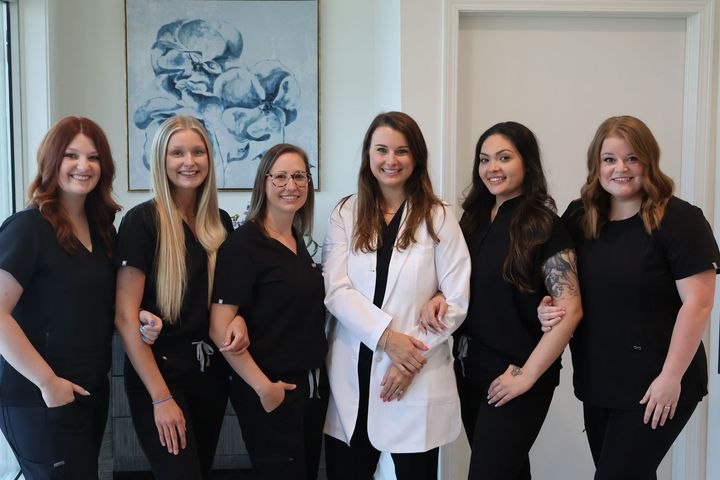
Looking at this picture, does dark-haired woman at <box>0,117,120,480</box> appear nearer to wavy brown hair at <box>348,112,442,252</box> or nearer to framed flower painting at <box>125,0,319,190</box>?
wavy brown hair at <box>348,112,442,252</box>

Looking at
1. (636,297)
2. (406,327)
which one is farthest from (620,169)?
(406,327)

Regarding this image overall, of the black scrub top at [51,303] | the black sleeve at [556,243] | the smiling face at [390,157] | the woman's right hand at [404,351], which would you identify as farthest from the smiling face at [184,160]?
the black sleeve at [556,243]

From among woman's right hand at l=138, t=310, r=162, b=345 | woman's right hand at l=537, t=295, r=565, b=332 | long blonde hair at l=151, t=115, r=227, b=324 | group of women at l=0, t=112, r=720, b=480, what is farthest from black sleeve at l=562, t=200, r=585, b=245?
woman's right hand at l=138, t=310, r=162, b=345

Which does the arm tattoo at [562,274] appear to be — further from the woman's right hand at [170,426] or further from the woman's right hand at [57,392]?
the woman's right hand at [57,392]

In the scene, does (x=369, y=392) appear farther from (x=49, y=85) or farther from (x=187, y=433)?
Answer: (x=49, y=85)

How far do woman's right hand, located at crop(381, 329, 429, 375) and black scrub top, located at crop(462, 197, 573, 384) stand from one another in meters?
0.20

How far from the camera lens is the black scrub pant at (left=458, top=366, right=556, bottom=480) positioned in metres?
1.82

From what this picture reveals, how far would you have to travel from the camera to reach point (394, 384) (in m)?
1.87

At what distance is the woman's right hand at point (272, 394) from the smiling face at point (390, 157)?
0.72m

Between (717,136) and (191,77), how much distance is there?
8.71 ft

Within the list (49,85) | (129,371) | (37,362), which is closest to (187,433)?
(129,371)

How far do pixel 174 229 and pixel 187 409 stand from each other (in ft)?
1.77

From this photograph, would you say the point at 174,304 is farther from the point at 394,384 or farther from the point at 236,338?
the point at 394,384

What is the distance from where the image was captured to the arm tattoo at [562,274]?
180cm
